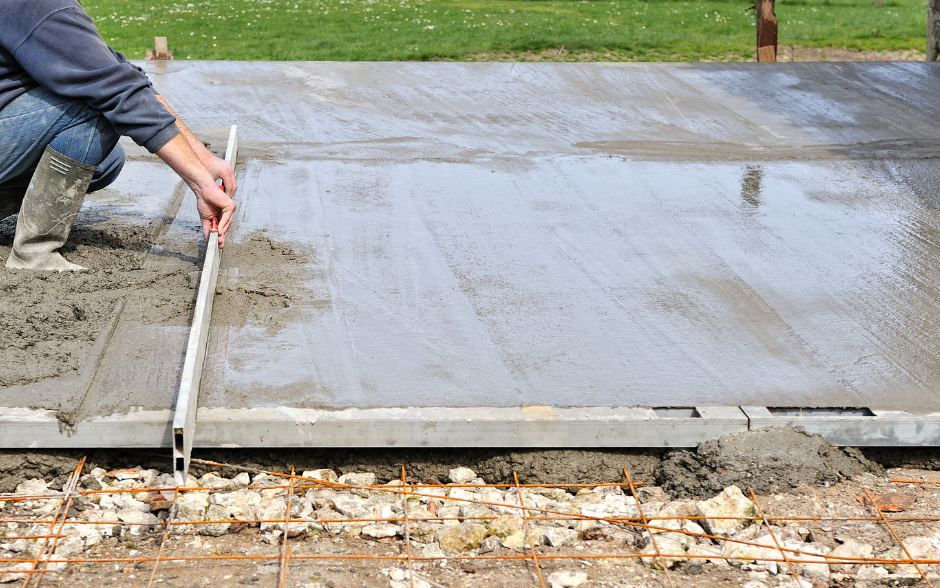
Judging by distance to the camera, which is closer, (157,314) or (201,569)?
(201,569)

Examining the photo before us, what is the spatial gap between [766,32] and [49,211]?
25.2 ft

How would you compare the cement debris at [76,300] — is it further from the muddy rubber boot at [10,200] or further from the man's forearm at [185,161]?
the man's forearm at [185,161]

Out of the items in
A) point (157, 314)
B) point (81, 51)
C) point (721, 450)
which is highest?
point (81, 51)

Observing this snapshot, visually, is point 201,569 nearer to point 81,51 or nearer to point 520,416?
point 520,416

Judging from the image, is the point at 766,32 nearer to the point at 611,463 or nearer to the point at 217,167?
the point at 217,167

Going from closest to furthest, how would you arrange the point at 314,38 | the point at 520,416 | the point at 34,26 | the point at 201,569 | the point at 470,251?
the point at 201,569, the point at 520,416, the point at 34,26, the point at 470,251, the point at 314,38

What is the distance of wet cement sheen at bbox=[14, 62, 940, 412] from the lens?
2.76 m

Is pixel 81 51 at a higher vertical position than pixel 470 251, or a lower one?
higher

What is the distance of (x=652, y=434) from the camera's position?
101 inches

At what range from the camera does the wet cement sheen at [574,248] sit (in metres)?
2.76

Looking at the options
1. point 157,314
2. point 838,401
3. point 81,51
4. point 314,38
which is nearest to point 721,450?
point 838,401

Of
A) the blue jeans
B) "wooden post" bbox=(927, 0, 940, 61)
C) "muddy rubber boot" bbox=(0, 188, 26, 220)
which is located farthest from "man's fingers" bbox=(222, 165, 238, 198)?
"wooden post" bbox=(927, 0, 940, 61)

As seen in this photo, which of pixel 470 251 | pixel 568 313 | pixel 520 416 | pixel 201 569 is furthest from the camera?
pixel 470 251

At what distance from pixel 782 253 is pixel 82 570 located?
2929mm
